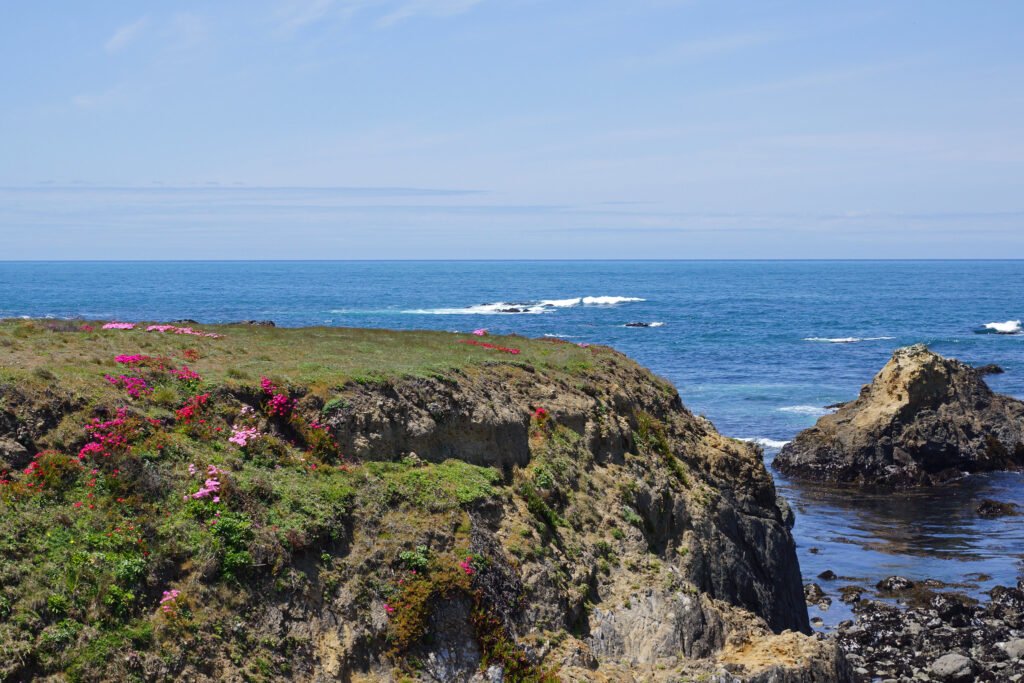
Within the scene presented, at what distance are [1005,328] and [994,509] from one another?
254 ft

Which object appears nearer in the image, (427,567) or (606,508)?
(427,567)

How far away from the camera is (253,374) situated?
24516mm

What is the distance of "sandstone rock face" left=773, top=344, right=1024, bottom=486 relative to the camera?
51.1 metres

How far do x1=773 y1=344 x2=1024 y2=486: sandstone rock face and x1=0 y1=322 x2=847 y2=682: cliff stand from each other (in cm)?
2366

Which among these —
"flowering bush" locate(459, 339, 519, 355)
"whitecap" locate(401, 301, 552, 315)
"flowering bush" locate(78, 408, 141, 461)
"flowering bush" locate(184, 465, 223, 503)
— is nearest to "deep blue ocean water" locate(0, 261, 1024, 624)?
"whitecap" locate(401, 301, 552, 315)

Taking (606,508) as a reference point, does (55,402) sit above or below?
above

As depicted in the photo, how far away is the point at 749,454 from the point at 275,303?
144353 millimetres

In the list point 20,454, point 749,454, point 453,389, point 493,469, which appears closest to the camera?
point 20,454

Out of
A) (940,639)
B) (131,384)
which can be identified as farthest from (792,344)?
(131,384)

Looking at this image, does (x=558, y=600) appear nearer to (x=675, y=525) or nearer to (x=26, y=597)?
(x=675, y=525)

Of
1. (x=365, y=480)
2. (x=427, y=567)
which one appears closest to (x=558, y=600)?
(x=427, y=567)

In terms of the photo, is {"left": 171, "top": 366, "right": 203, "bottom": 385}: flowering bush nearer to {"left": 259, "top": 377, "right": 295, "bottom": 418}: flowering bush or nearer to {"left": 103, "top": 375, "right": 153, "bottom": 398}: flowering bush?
{"left": 103, "top": 375, "right": 153, "bottom": 398}: flowering bush

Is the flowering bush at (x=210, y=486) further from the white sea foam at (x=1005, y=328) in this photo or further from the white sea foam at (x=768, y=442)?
the white sea foam at (x=1005, y=328)

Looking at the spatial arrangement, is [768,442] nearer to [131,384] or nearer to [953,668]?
[953,668]
